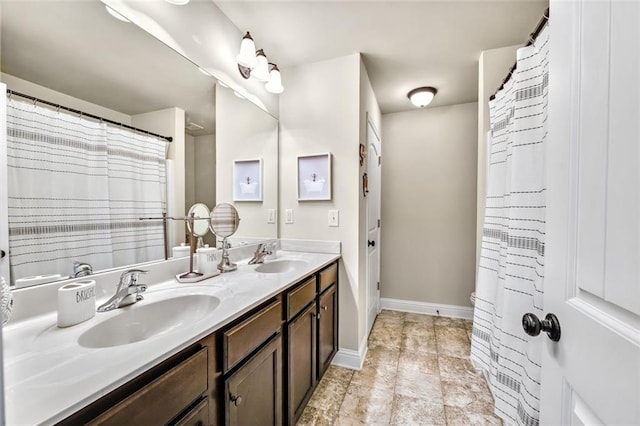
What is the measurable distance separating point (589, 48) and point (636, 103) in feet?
0.64

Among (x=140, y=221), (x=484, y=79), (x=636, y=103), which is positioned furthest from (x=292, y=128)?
(x=636, y=103)

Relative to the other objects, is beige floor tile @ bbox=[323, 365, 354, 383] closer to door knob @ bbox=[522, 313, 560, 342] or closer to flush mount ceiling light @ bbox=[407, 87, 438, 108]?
door knob @ bbox=[522, 313, 560, 342]

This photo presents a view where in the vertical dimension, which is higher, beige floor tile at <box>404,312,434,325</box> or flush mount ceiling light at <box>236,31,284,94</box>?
flush mount ceiling light at <box>236,31,284,94</box>

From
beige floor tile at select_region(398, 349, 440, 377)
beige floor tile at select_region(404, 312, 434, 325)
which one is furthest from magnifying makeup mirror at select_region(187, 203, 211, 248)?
beige floor tile at select_region(404, 312, 434, 325)

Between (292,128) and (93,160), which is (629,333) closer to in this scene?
(93,160)

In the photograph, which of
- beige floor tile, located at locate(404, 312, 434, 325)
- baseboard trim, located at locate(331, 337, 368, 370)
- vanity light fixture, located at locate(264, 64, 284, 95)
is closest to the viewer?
vanity light fixture, located at locate(264, 64, 284, 95)

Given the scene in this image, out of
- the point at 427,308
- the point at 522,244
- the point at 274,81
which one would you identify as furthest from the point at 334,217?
the point at 427,308

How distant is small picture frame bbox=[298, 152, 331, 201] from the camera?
2020mm

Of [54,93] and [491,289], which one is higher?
[54,93]

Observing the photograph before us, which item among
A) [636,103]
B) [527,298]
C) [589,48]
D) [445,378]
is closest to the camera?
[636,103]

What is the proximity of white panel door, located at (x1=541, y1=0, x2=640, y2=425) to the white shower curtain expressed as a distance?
1.33 ft

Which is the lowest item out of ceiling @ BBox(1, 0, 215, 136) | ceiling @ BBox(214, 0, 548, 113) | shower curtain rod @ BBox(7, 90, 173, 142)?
shower curtain rod @ BBox(7, 90, 173, 142)

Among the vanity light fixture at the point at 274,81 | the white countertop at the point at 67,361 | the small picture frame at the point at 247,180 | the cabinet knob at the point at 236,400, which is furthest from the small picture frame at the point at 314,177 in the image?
the cabinet knob at the point at 236,400

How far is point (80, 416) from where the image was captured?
19.6 inches
